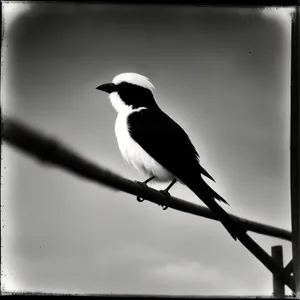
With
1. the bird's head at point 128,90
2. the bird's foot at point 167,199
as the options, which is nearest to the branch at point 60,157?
the bird's foot at point 167,199

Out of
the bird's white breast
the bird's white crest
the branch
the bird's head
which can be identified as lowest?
the branch

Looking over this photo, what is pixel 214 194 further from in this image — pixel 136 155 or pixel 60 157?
pixel 60 157

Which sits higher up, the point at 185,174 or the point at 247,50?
the point at 247,50

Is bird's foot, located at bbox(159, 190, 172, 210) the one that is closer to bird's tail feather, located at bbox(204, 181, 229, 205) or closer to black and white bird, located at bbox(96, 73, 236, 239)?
black and white bird, located at bbox(96, 73, 236, 239)

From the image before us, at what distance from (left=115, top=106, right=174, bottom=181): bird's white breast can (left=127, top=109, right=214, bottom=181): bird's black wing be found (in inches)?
0.7

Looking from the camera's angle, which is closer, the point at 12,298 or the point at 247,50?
the point at 12,298

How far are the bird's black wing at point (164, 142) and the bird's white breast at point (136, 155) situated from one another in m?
0.02

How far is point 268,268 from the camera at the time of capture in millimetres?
2146

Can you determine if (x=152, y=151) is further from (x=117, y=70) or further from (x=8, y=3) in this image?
(x=8, y=3)

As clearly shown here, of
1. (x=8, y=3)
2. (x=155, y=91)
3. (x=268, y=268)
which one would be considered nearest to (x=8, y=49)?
(x=8, y=3)

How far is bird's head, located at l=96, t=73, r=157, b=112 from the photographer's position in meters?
2.20

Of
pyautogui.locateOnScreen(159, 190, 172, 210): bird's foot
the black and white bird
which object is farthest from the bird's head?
pyautogui.locateOnScreen(159, 190, 172, 210): bird's foot

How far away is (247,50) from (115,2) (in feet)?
2.08

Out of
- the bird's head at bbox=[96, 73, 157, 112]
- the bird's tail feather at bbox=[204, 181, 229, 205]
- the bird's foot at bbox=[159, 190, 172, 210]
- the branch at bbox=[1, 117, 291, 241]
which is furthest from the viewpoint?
the bird's head at bbox=[96, 73, 157, 112]
